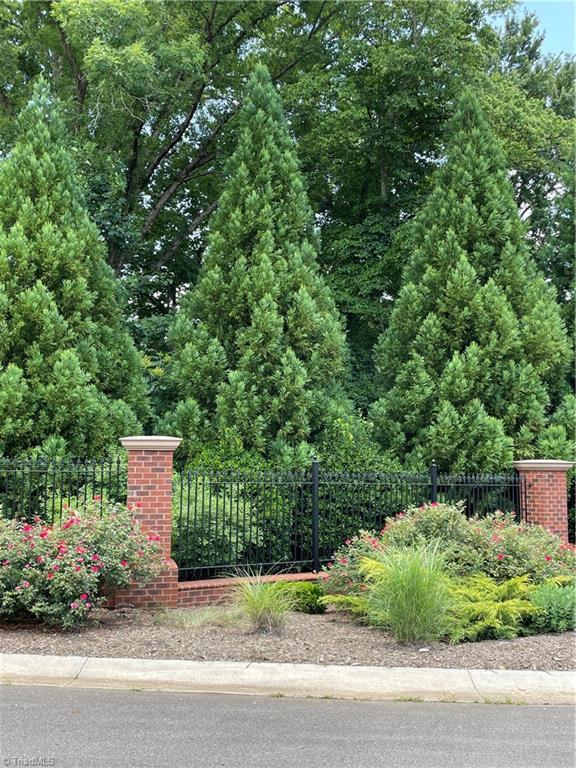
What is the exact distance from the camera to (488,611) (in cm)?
736

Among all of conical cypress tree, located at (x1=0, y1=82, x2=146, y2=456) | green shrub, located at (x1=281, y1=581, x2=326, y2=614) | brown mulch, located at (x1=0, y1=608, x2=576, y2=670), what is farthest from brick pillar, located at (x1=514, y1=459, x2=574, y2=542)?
conical cypress tree, located at (x1=0, y1=82, x2=146, y2=456)

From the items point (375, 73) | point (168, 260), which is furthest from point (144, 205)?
point (375, 73)

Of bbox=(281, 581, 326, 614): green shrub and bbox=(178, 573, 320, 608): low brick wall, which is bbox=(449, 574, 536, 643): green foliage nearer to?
bbox=(281, 581, 326, 614): green shrub

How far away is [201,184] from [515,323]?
10.5 meters

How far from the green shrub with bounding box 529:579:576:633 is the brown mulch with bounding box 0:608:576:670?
0.13 meters

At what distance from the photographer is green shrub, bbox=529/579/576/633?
25.2 feet

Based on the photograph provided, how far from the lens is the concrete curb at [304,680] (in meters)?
5.75

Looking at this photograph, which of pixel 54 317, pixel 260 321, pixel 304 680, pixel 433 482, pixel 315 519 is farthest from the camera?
pixel 260 321

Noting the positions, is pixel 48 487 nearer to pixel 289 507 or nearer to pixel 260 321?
pixel 289 507

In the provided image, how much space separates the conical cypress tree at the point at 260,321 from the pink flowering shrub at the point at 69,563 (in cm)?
420

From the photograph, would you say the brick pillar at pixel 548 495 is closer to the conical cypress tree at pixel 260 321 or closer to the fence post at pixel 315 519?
the conical cypress tree at pixel 260 321

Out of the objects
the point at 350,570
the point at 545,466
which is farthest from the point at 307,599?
the point at 545,466

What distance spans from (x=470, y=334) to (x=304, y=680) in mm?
9694

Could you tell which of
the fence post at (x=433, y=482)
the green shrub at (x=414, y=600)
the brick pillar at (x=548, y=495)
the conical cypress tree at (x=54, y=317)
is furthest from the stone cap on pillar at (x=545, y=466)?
the conical cypress tree at (x=54, y=317)
